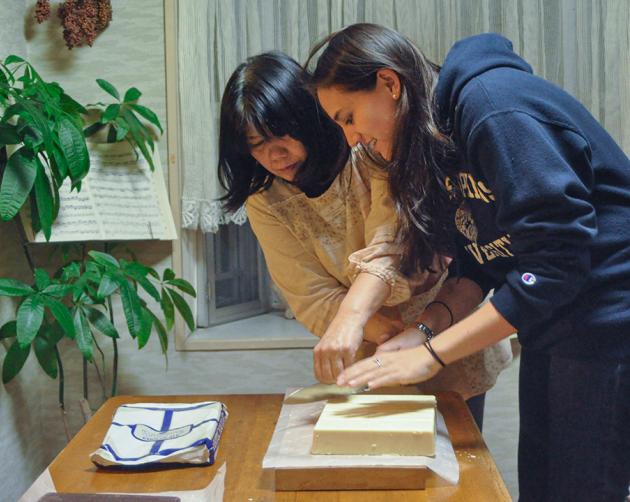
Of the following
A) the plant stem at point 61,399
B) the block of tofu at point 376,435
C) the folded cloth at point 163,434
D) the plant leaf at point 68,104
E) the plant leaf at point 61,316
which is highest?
the plant leaf at point 68,104

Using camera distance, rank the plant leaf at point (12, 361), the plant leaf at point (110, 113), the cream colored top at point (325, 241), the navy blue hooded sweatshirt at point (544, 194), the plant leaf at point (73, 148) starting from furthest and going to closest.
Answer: the plant leaf at point (110, 113)
the plant leaf at point (12, 361)
the plant leaf at point (73, 148)
the cream colored top at point (325, 241)
the navy blue hooded sweatshirt at point (544, 194)

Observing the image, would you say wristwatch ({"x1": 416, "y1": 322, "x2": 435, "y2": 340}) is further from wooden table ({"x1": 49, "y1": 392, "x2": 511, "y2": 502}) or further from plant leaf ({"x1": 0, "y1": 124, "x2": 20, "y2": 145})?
plant leaf ({"x1": 0, "y1": 124, "x2": 20, "y2": 145})

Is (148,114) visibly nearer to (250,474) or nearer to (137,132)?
(137,132)

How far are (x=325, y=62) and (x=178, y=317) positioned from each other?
162cm

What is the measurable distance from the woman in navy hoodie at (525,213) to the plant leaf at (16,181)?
115cm

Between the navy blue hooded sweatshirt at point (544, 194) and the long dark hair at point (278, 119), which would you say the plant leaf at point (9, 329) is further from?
the navy blue hooded sweatshirt at point (544, 194)

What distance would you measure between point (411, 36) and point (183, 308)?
1.21 m

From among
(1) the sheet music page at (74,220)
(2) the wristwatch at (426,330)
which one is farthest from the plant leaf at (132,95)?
(2) the wristwatch at (426,330)

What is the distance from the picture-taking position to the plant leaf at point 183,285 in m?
2.57

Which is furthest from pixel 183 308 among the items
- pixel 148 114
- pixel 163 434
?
pixel 163 434

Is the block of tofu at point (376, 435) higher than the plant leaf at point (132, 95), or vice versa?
the plant leaf at point (132, 95)

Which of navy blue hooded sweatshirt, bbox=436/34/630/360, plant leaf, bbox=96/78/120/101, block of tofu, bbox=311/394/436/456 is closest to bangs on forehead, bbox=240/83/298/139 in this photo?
navy blue hooded sweatshirt, bbox=436/34/630/360

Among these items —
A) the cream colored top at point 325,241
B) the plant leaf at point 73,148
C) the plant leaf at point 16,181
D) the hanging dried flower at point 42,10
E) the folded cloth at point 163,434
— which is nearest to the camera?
the folded cloth at point 163,434

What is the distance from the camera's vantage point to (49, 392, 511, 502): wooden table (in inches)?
42.6
